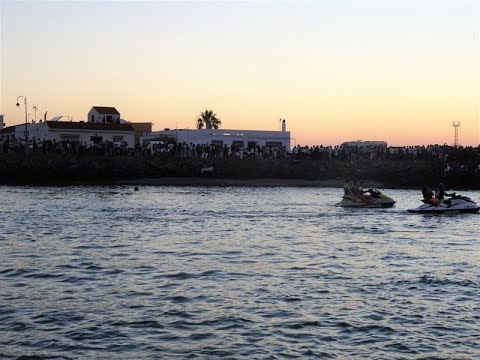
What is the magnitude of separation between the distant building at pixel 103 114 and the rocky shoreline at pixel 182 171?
90.1ft

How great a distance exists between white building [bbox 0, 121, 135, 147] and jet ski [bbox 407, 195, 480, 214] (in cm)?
5856

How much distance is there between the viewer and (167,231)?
31.8 meters

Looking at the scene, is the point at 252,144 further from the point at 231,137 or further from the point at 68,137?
the point at 68,137

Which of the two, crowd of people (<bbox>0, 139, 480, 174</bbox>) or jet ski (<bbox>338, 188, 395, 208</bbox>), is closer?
jet ski (<bbox>338, 188, 395, 208</bbox>)

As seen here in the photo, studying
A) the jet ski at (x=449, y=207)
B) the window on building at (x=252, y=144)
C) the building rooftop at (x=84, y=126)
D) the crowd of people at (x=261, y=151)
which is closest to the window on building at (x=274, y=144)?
the window on building at (x=252, y=144)

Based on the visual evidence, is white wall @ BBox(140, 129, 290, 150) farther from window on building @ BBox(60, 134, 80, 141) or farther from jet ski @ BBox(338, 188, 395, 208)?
jet ski @ BBox(338, 188, 395, 208)

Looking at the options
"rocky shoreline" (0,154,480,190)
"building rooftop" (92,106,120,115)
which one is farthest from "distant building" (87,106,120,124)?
"rocky shoreline" (0,154,480,190)

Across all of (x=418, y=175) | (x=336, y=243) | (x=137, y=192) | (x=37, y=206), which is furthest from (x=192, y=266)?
(x=418, y=175)

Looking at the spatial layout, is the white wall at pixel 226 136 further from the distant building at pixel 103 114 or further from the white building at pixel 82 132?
the distant building at pixel 103 114

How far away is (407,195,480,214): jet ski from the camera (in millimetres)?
40531

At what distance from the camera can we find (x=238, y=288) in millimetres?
18594

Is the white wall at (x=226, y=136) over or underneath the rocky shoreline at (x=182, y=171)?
over

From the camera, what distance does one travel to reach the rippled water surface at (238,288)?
1370cm

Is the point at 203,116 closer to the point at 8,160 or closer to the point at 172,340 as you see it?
the point at 8,160
